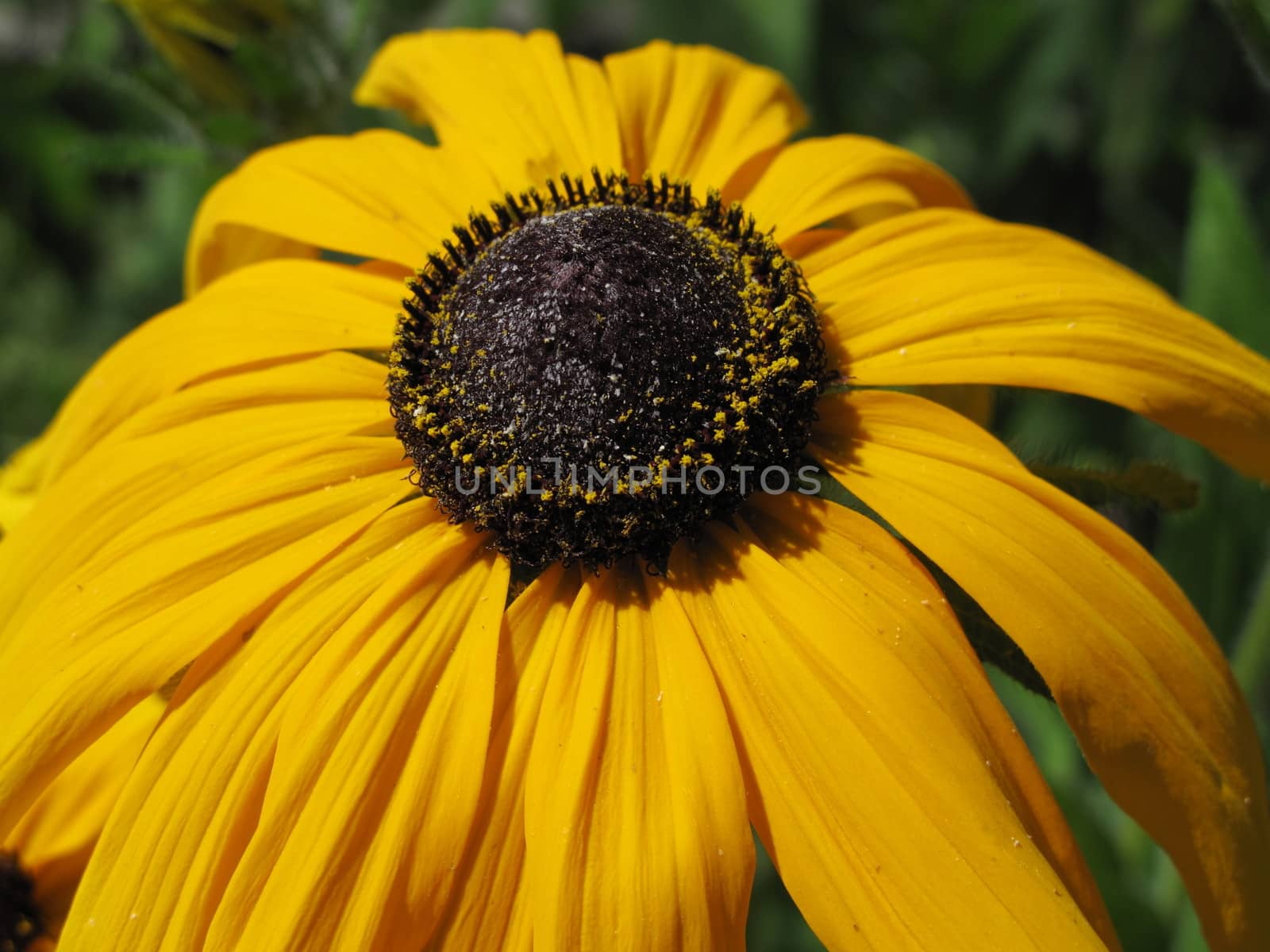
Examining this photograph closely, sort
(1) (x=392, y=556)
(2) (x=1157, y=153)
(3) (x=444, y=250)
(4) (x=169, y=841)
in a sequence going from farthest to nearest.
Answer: (2) (x=1157, y=153), (3) (x=444, y=250), (1) (x=392, y=556), (4) (x=169, y=841)

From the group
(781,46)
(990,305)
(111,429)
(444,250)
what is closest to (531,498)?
(444,250)

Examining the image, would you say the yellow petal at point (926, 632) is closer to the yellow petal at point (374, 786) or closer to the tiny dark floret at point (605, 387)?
the tiny dark floret at point (605, 387)

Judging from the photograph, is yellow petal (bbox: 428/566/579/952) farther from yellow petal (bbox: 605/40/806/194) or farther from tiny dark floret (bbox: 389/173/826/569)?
yellow petal (bbox: 605/40/806/194)

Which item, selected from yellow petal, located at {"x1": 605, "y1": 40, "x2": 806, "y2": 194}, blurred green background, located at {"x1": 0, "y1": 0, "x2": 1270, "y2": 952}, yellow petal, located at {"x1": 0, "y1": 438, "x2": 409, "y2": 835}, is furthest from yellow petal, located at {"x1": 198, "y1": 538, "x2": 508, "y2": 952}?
blurred green background, located at {"x1": 0, "y1": 0, "x2": 1270, "y2": 952}

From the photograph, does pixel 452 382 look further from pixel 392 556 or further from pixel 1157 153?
pixel 1157 153

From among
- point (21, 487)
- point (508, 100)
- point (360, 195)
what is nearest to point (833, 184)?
point (508, 100)

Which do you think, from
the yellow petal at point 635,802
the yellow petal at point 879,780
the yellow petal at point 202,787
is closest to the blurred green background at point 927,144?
the yellow petal at point 879,780

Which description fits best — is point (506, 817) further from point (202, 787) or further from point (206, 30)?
point (206, 30)
